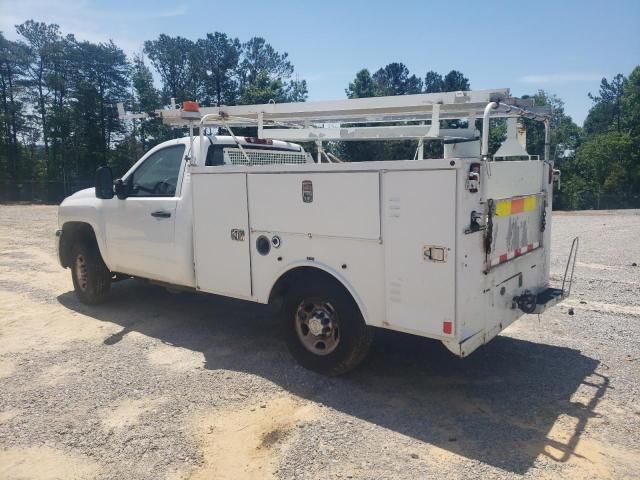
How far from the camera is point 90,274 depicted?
23.4ft

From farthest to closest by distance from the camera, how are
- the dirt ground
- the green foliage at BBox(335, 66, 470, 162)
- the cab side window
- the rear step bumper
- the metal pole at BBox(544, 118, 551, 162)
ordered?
1. the green foliage at BBox(335, 66, 470, 162)
2. the cab side window
3. the metal pole at BBox(544, 118, 551, 162)
4. the rear step bumper
5. the dirt ground

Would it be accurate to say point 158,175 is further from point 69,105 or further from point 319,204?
point 69,105

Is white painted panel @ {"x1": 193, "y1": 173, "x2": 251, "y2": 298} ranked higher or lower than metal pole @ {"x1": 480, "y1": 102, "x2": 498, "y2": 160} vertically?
lower

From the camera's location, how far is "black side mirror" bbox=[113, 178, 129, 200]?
21.1 ft

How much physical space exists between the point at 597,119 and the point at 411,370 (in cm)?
8730

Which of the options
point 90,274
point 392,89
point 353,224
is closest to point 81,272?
point 90,274

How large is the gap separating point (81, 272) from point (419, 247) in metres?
5.45

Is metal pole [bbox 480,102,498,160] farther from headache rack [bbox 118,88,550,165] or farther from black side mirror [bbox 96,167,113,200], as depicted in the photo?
black side mirror [bbox 96,167,113,200]

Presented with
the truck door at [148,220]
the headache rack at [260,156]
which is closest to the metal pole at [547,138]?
the headache rack at [260,156]

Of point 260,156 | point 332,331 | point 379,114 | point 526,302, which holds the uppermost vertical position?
point 379,114

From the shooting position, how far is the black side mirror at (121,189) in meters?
6.42

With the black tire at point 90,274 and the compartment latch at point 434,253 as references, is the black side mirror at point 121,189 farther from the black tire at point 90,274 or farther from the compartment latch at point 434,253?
the compartment latch at point 434,253

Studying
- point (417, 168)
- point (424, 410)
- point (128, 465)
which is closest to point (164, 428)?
point (128, 465)


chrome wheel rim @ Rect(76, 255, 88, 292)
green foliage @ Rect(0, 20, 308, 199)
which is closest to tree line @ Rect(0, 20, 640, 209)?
green foliage @ Rect(0, 20, 308, 199)
